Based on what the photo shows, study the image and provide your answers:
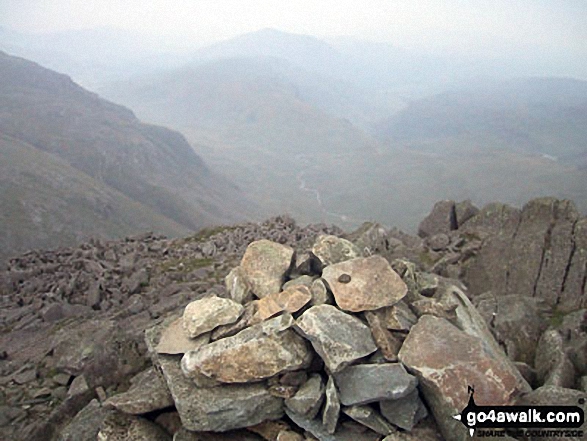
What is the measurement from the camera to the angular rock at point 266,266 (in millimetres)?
14352

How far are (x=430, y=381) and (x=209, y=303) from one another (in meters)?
6.41

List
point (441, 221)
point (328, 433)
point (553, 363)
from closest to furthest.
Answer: point (328, 433) → point (553, 363) → point (441, 221)

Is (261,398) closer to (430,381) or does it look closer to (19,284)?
(430,381)

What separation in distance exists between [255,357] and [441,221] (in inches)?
1119

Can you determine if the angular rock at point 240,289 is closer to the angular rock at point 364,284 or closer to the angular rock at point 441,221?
the angular rock at point 364,284

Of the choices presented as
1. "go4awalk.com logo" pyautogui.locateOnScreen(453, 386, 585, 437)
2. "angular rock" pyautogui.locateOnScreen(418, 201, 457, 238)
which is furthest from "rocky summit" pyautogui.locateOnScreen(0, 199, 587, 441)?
"angular rock" pyautogui.locateOnScreen(418, 201, 457, 238)

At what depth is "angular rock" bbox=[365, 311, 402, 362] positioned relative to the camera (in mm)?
11864

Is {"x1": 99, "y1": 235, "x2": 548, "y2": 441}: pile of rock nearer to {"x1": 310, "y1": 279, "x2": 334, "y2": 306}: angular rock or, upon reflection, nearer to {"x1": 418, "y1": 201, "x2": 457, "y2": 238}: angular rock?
{"x1": 310, "y1": 279, "x2": 334, "y2": 306}: angular rock

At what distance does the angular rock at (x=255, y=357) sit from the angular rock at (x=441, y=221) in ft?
86.9

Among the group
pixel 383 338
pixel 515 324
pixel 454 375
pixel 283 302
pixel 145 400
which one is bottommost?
pixel 515 324

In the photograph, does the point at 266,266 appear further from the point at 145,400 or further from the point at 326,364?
the point at 145,400

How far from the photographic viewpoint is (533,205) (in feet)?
89.5

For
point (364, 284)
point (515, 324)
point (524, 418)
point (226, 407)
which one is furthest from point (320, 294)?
point (515, 324)

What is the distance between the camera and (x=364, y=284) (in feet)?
42.6
